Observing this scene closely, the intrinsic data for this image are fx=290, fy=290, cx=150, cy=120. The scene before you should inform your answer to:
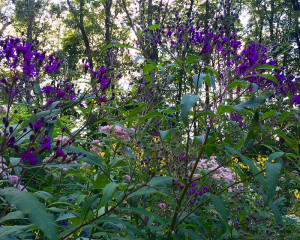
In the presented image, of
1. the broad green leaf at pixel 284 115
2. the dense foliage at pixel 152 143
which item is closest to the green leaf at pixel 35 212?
the dense foliage at pixel 152 143

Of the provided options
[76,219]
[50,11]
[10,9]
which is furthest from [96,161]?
[10,9]

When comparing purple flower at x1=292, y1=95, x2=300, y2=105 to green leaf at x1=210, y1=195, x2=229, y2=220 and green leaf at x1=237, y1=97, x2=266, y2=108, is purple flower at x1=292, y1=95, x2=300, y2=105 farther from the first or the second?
green leaf at x1=210, y1=195, x2=229, y2=220

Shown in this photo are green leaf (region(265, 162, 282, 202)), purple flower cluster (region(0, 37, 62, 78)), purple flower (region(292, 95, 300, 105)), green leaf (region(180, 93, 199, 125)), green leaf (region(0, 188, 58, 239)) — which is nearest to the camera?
green leaf (region(0, 188, 58, 239))

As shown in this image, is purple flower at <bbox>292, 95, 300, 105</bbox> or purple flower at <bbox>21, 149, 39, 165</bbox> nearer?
→ purple flower at <bbox>21, 149, 39, 165</bbox>

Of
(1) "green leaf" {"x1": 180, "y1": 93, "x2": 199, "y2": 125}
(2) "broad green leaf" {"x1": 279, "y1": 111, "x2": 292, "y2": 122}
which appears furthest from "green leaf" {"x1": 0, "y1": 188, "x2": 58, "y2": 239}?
(2) "broad green leaf" {"x1": 279, "y1": 111, "x2": 292, "y2": 122}

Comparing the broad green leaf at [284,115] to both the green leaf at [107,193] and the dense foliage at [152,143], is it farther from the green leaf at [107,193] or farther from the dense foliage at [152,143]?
the green leaf at [107,193]

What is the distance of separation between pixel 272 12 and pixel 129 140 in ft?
70.6

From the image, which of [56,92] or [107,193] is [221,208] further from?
[56,92]

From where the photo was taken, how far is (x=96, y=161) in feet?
5.13

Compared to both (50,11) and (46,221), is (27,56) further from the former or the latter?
(50,11)

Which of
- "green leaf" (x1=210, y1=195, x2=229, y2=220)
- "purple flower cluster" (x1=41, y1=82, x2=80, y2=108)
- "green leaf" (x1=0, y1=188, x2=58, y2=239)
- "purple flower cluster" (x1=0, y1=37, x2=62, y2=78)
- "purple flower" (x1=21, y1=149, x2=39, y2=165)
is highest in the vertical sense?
"purple flower cluster" (x1=0, y1=37, x2=62, y2=78)

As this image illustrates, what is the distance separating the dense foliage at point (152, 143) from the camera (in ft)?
4.97

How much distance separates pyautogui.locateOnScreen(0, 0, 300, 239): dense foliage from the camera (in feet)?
4.97

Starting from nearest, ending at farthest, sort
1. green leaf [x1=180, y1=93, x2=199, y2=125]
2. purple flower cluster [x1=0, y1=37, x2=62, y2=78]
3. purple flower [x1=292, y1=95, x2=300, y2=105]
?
green leaf [x1=180, y1=93, x2=199, y2=125]
purple flower cluster [x1=0, y1=37, x2=62, y2=78]
purple flower [x1=292, y1=95, x2=300, y2=105]
